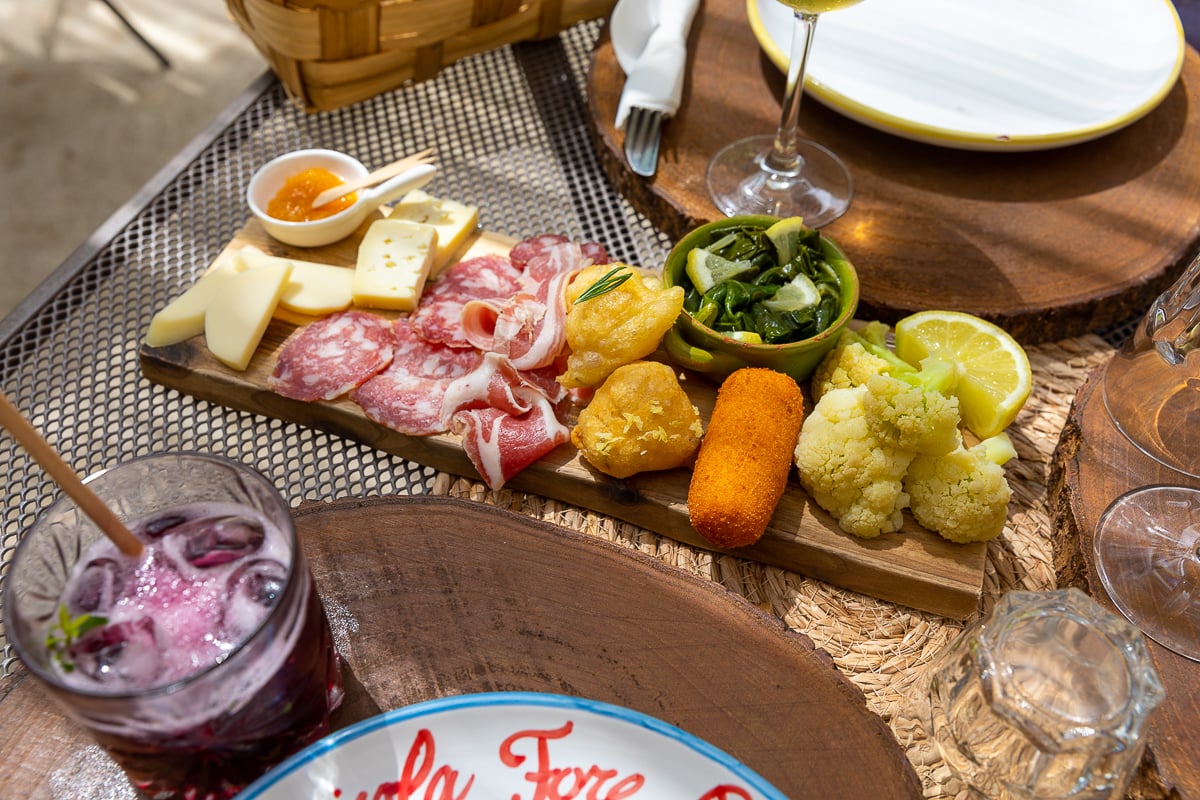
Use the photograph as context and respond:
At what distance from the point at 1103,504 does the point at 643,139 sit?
0.91m

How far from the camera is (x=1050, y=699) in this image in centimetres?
89

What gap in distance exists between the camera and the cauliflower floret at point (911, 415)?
3.73 feet

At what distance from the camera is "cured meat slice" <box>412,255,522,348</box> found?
4.68 ft

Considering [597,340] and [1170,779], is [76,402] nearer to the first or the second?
[597,340]

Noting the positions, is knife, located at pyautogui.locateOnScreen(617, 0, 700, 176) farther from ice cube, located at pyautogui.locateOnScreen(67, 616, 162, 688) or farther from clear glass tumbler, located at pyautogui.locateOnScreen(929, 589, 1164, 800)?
ice cube, located at pyautogui.locateOnScreen(67, 616, 162, 688)

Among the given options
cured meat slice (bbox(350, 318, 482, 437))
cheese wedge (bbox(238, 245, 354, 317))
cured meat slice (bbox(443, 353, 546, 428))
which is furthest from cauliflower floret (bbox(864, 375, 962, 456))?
cheese wedge (bbox(238, 245, 354, 317))

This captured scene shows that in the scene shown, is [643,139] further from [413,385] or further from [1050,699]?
[1050,699]

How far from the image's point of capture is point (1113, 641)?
2.97ft

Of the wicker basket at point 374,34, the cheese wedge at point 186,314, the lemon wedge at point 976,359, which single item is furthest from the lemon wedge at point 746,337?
the wicker basket at point 374,34

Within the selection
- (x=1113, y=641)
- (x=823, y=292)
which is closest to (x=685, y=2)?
(x=823, y=292)

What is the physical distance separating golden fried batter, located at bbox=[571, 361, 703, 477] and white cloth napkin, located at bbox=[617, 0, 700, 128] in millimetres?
590

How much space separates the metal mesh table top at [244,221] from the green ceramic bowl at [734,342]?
254 mm

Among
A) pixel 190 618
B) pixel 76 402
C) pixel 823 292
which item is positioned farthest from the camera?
pixel 76 402

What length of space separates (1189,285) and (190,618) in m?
1.12
